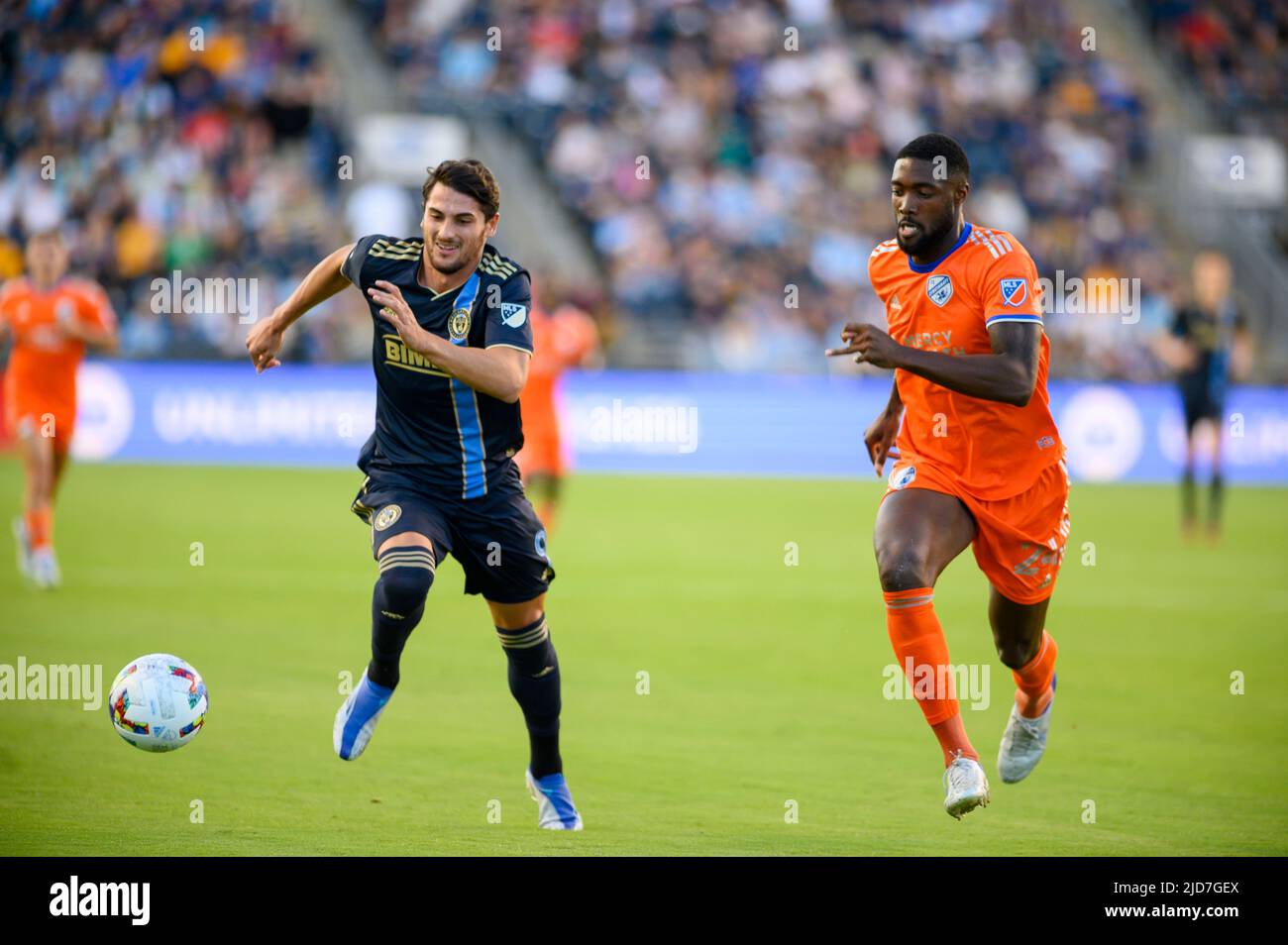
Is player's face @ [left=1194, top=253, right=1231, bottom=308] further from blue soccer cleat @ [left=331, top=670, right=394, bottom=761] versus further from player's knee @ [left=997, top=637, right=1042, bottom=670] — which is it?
blue soccer cleat @ [left=331, top=670, right=394, bottom=761]

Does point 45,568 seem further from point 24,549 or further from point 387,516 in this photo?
point 387,516

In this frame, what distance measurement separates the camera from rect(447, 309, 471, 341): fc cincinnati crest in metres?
6.28

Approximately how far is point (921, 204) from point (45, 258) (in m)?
8.89

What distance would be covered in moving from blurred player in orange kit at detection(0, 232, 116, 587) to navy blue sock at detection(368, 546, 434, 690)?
7372 mm

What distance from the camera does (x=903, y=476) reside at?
6719 millimetres

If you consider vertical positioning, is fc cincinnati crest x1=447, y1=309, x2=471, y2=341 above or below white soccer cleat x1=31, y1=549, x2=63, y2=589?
above

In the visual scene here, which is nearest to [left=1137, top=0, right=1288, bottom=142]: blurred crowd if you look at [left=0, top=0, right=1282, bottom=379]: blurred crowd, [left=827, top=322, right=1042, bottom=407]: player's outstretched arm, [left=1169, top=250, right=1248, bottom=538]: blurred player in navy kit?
[left=0, top=0, right=1282, bottom=379]: blurred crowd

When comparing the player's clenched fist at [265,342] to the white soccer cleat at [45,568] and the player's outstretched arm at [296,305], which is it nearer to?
the player's outstretched arm at [296,305]

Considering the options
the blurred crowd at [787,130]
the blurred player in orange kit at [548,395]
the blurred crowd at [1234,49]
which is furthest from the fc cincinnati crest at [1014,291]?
the blurred crowd at [1234,49]

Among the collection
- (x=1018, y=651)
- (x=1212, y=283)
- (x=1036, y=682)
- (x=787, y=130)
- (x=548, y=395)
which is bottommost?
(x=1036, y=682)

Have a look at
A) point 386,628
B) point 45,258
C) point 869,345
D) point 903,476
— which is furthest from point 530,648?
point 45,258

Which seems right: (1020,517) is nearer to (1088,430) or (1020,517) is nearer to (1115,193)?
(1088,430)

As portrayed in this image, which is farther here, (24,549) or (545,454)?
(545,454)

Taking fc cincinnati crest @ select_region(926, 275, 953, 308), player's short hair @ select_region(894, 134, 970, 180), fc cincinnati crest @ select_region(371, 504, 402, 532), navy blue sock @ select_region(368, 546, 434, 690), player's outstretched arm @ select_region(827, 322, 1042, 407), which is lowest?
navy blue sock @ select_region(368, 546, 434, 690)
